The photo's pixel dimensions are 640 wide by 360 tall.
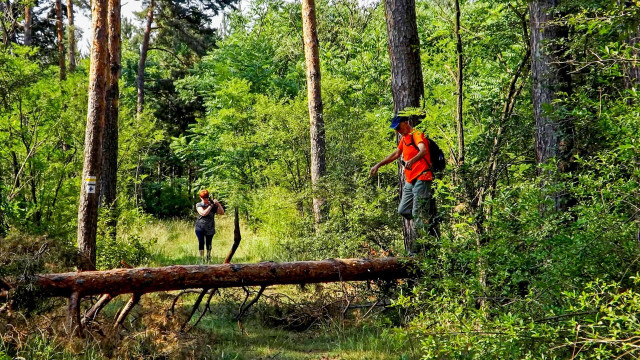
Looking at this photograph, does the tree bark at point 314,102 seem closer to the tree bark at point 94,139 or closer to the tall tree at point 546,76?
the tree bark at point 94,139

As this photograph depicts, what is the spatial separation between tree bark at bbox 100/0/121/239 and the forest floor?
343 cm

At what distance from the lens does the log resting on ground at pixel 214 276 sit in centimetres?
520

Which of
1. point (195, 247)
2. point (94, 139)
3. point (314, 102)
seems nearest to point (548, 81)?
point (314, 102)

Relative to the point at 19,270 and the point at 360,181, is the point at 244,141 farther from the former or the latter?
the point at 19,270

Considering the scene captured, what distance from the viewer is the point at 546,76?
224 inches

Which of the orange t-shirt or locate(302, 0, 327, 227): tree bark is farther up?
locate(302, 0, 327, 227): tree bark

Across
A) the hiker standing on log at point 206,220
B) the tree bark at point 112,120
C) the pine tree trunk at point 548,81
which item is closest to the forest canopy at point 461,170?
the pine tree trunk at point 548,81

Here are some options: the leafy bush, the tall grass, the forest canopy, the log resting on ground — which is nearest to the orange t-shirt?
the forest canopy

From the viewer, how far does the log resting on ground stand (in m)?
5.20

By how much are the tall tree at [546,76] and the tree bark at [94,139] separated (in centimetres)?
696

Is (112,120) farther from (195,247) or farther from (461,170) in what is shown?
(461,170)

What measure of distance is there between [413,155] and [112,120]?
23.4 ft

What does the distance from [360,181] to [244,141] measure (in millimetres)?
9489

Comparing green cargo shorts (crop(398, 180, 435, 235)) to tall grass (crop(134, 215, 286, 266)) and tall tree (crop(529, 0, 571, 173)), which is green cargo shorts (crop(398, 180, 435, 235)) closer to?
tall tree (crop(529, 0, 571, 173))
